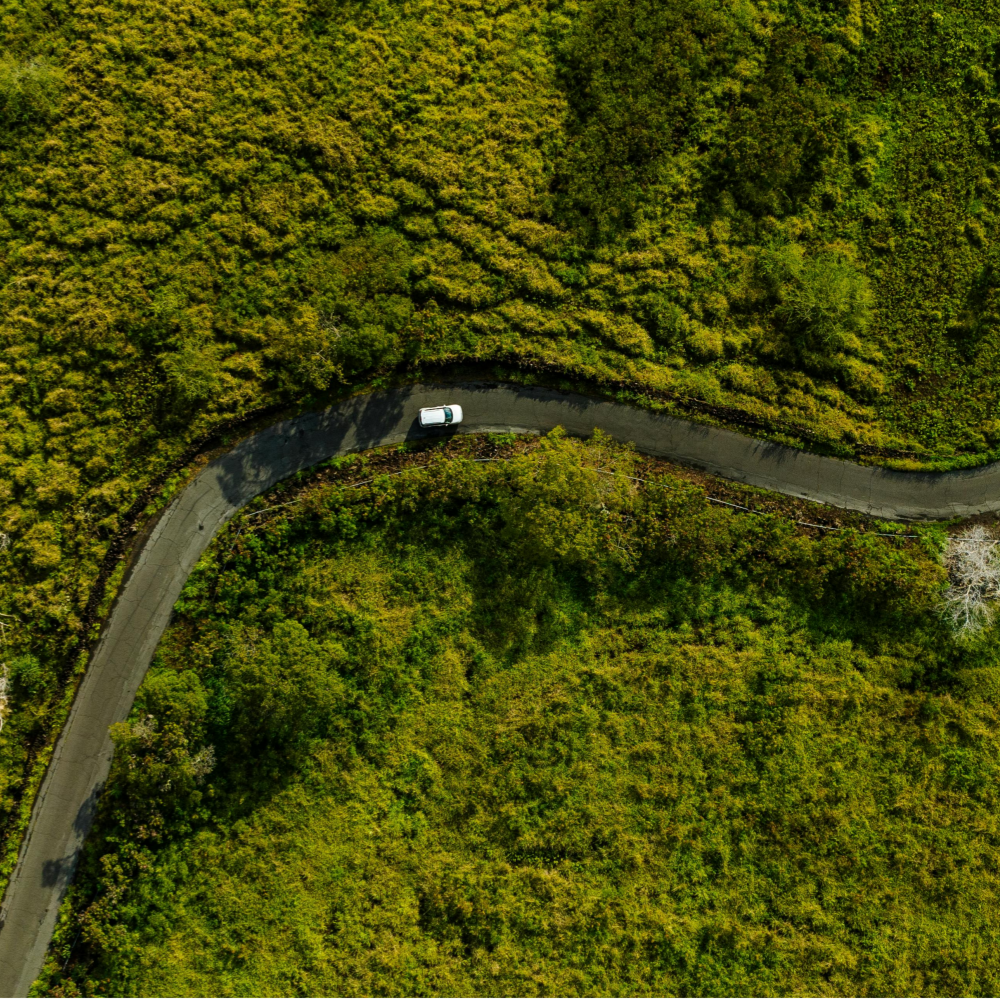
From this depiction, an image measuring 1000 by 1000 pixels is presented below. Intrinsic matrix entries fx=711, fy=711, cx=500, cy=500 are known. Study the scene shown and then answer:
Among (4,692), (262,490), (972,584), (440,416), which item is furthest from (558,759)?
(4,692)

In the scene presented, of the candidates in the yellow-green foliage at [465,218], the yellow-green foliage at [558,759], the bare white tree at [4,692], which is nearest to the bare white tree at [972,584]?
the yellow-green foliage at [558,759]

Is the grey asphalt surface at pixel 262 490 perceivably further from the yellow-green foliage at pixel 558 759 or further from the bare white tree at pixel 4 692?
the bare white tree at pixel 4 692

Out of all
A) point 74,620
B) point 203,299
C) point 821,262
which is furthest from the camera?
→ point 821,262

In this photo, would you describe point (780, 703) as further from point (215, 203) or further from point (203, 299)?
point (215, 203)

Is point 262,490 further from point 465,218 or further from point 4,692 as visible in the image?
point 465,218

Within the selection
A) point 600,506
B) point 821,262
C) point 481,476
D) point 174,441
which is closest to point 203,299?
point 174,441
